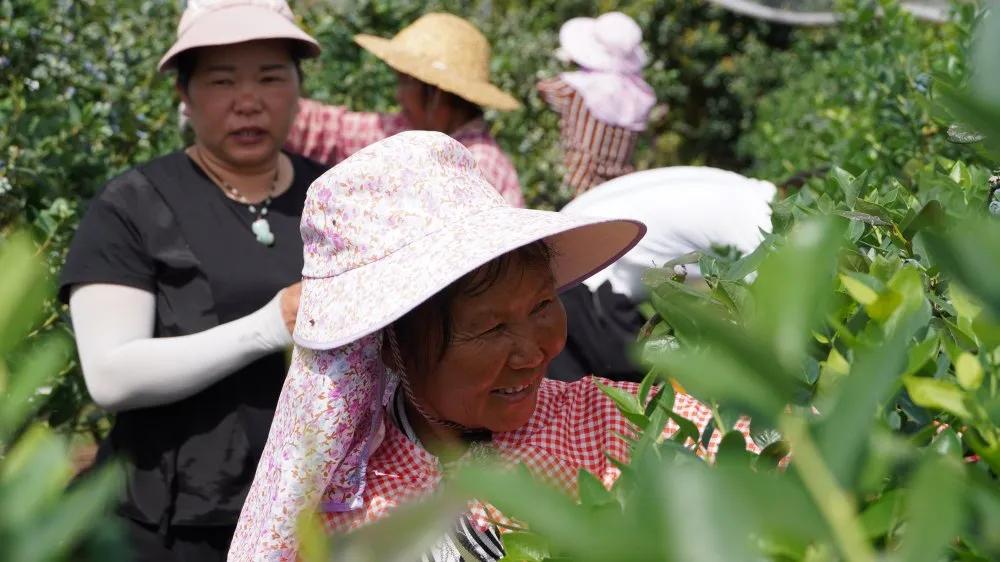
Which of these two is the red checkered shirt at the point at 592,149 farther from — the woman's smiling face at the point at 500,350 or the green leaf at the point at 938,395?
the green leaf at the point at 938,395

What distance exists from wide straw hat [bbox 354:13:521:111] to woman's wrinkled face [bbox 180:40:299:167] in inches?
50.6

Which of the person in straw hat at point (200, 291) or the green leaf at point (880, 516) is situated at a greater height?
the green leaf at point (880, 516)

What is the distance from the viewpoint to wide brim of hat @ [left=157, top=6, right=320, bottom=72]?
256 centimetres

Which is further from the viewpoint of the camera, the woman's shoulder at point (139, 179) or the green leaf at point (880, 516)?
the woman's shoulder at point (139, 179)

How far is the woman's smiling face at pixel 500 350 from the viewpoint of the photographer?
161 centimetres

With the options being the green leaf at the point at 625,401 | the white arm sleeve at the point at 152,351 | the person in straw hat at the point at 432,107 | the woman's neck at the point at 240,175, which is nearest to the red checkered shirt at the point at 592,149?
the person in straw hat at the point at 432,107

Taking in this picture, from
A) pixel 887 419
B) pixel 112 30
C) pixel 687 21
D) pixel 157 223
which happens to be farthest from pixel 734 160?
pixel 887 419

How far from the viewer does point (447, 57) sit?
164 inches

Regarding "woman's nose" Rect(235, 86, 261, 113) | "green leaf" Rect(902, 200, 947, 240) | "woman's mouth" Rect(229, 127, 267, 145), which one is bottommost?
"woman's mouth" Rect(229, 127, 267, 145)

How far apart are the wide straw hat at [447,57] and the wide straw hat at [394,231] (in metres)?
2.27

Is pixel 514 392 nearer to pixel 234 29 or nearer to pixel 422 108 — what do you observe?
pixel 234 29

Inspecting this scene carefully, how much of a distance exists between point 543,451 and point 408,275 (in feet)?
1.22

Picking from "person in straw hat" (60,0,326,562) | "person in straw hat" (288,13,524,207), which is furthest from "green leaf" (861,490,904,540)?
"person in straw hat" (288,13,524,207)

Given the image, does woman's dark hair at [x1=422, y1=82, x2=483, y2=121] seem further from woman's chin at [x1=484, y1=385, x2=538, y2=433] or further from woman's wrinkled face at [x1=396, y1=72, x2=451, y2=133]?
woman's chin at [x1=484, y1=385, x2=538, y2=433]
